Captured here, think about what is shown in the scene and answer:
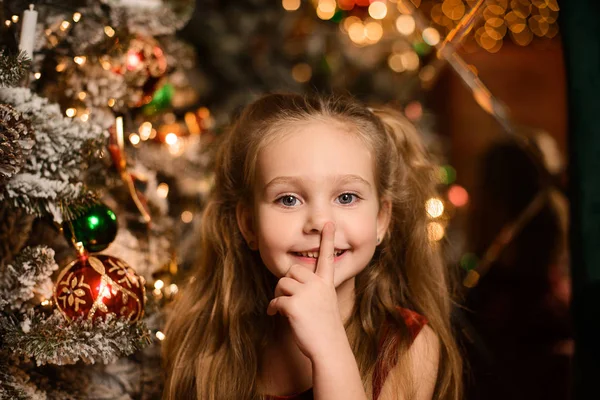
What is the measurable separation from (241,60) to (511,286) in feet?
4.19

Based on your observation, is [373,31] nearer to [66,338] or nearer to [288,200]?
[288,200]

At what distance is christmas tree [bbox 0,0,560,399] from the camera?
908 millimetres

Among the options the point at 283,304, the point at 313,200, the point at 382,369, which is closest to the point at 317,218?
the point at 313,200

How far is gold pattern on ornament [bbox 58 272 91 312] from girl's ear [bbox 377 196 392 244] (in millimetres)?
487

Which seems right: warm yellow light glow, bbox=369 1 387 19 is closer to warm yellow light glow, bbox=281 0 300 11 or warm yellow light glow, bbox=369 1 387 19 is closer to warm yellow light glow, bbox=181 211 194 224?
warm yellow light glow, bbox=281 0 300 11

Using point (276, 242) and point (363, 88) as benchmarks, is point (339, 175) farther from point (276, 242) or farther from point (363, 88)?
point (363, 88)

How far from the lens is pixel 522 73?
3.39 metres

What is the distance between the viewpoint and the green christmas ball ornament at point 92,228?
98 centimetres

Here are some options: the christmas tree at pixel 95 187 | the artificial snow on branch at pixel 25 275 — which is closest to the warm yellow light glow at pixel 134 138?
the christmas tree at pixel 95 187

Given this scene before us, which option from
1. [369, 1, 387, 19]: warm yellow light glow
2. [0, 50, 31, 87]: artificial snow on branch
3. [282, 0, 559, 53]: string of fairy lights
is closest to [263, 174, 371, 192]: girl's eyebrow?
[0, 50, 31, 87]: artificial snow on branch

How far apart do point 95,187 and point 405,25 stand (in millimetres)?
1485

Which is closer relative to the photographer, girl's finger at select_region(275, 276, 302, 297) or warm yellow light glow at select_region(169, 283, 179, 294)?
girl's finger at select_region(275, 276, 302, 297)

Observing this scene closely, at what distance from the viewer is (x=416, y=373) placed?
106 centimetres

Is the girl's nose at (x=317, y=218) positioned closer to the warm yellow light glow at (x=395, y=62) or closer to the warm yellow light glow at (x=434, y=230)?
the warm yellow light glow at (x=434, y=230)
